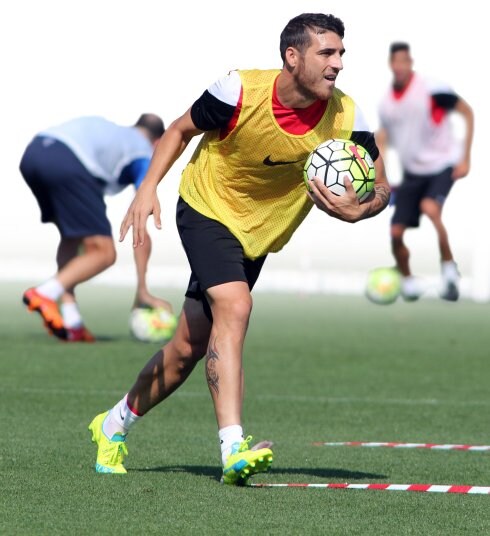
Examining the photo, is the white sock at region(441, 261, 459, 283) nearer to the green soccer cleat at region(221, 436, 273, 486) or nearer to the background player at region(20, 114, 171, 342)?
the background player at region(20, 114, 171, 342)

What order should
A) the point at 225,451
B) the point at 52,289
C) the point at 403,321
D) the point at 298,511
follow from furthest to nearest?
the point at 403,321
the point at 52,289
the point at 225,451
the point at 298,511

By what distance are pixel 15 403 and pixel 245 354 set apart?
4.59 m

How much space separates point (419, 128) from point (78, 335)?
5.36 m

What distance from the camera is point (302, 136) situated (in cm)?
698

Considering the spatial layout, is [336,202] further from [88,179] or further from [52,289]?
[88,179]

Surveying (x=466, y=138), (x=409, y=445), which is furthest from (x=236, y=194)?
(x=466, y=138)

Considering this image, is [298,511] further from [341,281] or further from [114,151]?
[341,281]

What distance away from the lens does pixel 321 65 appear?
6.75 metres

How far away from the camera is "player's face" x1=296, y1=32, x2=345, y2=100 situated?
6.75 m

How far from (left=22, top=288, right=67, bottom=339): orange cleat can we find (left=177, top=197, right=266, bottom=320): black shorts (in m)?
6.41

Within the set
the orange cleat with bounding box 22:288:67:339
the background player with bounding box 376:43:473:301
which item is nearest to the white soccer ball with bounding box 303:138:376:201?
the orange cleat with bounding box 22:288:67:339

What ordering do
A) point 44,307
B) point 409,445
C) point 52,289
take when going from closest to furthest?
point 409,445 < point 44,307 < point 52,289

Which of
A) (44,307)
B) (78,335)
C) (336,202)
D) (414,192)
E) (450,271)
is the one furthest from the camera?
(414,192)

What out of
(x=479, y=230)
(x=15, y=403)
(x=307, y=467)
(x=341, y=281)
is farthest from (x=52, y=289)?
(x=341, y=281)
